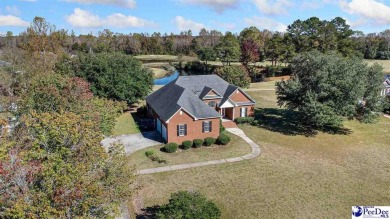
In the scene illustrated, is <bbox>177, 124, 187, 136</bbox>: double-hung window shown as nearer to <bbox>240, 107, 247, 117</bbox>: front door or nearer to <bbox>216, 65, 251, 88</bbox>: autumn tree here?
<bbox>240, 107, 247, 117</bbox>: front door

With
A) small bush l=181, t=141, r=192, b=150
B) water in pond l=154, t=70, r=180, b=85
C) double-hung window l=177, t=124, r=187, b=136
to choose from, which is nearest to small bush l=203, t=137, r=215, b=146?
small bush l=181, t=141, r=192, b=150

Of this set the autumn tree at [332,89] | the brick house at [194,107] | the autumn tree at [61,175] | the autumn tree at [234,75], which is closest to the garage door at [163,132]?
the brick house at [194,107]

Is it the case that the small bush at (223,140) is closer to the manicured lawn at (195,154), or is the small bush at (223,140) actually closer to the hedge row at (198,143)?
the hedge row at (198,143)

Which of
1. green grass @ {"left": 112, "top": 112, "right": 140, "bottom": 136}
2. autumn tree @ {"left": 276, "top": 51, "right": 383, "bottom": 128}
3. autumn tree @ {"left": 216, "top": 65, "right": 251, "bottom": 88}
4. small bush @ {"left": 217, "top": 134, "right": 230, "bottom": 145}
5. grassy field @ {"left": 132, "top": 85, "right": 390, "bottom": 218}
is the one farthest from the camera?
autumn tree @ {"left": 216, "top": 65, "right": 251, "bottom": 88}

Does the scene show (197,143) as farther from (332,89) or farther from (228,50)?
(228,50)

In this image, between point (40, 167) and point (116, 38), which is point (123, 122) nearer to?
Answer: point (40, 167)

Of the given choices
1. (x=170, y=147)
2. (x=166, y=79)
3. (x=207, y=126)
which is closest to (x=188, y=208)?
(x=170, y=147)

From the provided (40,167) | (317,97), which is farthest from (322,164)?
(40,167)
